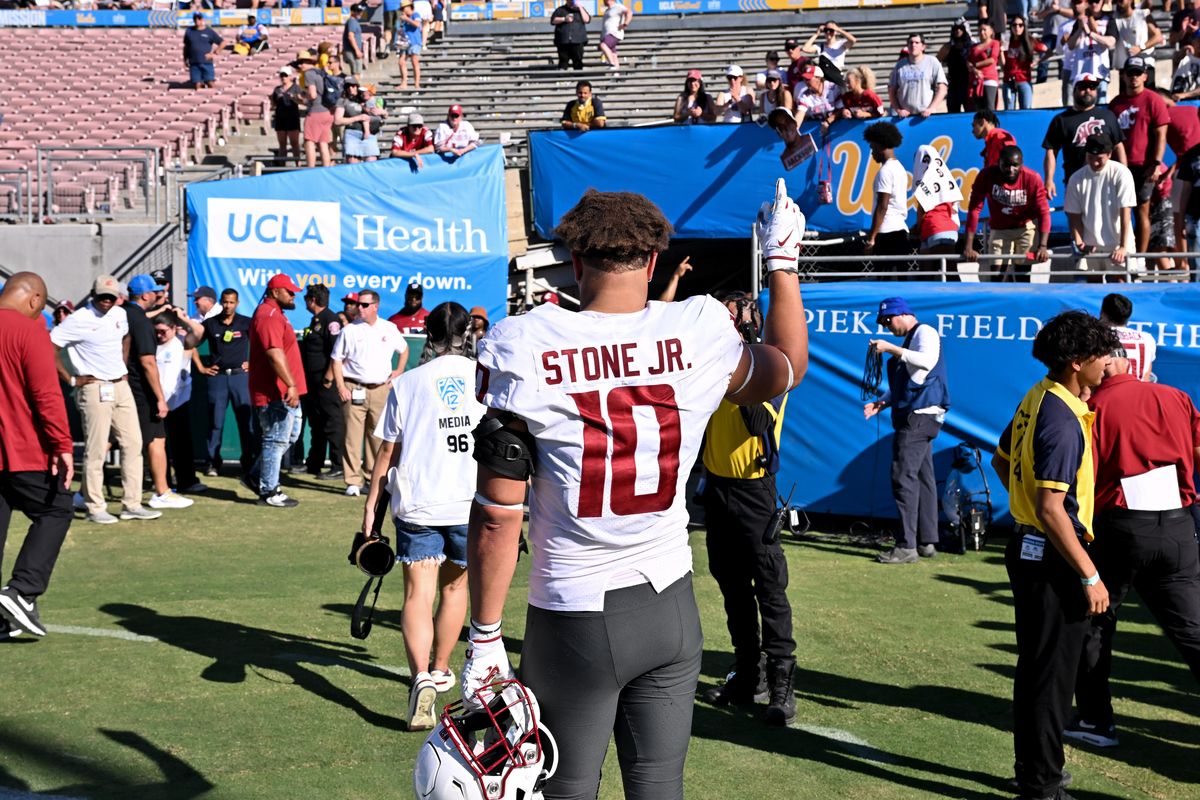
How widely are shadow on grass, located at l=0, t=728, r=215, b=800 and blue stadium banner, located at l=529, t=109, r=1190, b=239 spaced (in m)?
9.54

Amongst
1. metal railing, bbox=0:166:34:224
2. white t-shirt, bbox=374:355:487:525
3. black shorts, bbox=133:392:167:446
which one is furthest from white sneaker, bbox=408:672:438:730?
metal railing, bbox=0:166:34:224

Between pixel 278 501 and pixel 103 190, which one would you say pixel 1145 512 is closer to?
pixel 278 501

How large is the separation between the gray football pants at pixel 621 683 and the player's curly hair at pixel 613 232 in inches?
31.9

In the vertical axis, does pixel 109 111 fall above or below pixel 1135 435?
above

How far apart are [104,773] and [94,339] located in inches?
244

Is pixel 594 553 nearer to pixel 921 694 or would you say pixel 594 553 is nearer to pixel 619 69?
pixel 921 694

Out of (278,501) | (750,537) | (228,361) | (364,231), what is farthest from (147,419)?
(750,537)

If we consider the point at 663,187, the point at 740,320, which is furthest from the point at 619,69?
the point at 740,320

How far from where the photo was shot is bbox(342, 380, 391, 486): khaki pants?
12.8 metres

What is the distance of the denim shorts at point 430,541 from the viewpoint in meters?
6.05

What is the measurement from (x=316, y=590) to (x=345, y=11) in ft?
85.0

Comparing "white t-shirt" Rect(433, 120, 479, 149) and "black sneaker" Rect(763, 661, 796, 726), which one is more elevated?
"white t-shirt" Rect(433, 120, 479, 149)

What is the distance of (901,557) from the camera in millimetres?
9922

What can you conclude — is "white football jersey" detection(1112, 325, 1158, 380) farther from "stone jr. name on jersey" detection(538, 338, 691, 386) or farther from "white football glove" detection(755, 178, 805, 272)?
"stone jr. name on jersey" detection(538, 338, 691, 386)
